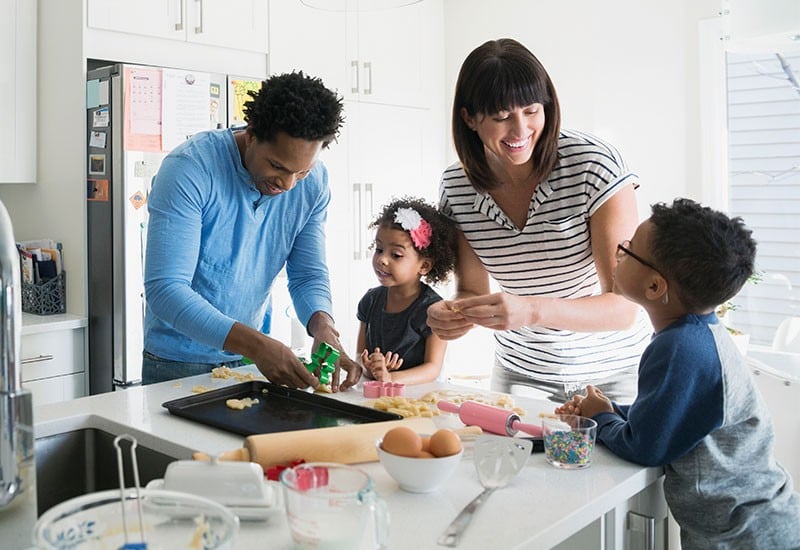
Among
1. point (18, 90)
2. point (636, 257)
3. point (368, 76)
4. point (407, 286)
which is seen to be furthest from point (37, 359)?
point (636, 257)

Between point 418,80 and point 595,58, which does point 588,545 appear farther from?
point 418,80

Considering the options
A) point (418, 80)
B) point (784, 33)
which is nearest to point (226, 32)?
point (418, 80)

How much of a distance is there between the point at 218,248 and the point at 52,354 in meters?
1.35

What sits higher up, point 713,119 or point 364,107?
point 364,107

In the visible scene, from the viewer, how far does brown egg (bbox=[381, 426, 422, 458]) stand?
1.12 metres

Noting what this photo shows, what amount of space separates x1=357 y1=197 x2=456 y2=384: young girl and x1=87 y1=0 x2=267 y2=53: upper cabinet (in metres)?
1.30

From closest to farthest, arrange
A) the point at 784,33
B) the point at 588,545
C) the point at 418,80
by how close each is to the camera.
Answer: the point at 588,545, the point at 784,33, the point at 418,80

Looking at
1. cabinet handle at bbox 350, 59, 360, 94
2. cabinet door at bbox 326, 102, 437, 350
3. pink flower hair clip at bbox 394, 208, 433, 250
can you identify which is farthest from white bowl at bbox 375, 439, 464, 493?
cabinet handle at bbox 350, 59, 360, 94

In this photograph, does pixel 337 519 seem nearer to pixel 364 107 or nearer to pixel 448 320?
pixel 448 320

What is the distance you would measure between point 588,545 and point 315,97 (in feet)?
3.50

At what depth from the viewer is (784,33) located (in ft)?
7.07

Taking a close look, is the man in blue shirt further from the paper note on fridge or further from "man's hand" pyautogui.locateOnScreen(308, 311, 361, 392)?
the paper note on fridge

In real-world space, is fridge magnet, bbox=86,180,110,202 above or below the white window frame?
below

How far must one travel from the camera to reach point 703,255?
4.39 ft
